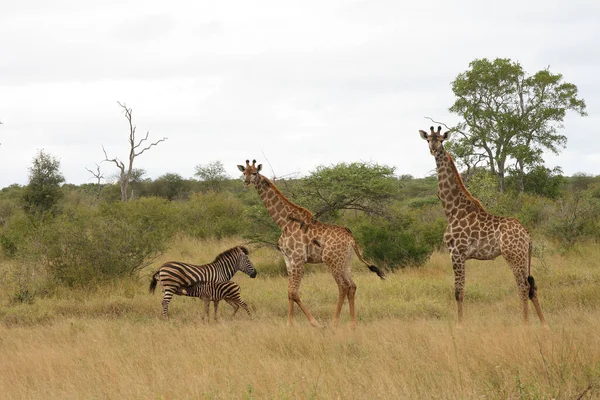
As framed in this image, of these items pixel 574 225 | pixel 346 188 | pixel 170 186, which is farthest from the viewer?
pixel 170 186

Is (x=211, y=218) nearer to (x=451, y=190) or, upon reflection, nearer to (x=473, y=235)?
(x=451, y=190)

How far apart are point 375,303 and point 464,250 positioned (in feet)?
7.29

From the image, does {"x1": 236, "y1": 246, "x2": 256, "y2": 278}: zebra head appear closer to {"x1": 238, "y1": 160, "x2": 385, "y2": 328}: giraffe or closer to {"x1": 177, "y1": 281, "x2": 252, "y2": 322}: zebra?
{"x1": 177, "y1": 281, "x2": 252, "y2": 322}: zebra

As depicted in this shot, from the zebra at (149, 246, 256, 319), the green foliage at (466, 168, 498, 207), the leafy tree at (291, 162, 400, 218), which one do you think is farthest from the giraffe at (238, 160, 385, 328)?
the green foliage at (466, 168, 498, 207)

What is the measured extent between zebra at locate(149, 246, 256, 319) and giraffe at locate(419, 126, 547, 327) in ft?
13.3

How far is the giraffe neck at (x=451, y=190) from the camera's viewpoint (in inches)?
395

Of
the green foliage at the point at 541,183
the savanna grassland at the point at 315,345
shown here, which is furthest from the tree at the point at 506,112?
the savanna grassland at the point at 315,345

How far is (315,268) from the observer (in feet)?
55.2

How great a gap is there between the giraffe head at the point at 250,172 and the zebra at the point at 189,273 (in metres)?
1.86

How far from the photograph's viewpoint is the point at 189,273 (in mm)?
11062

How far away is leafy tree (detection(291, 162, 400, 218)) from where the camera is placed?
16.3m


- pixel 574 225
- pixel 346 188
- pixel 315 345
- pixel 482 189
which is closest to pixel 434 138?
pixel 315 345

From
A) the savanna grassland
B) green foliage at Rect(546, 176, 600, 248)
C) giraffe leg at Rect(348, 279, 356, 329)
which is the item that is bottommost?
the savanna grassland

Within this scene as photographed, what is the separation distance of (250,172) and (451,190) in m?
3.15
